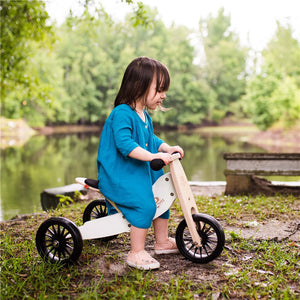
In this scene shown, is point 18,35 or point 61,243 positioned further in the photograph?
point 18,35

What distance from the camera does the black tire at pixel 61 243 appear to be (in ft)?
8.37

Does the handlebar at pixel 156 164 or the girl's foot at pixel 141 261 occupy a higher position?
the handlebar at pixel 156 164

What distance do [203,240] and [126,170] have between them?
0.74m

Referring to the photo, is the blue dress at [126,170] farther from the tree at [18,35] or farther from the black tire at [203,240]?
the tree at [18,35]

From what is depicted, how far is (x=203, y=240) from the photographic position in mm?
2615

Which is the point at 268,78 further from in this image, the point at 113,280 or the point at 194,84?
the point at 113,280

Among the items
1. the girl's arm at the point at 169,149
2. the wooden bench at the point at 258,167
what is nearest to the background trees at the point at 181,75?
the wooden bench at the point at 258,167

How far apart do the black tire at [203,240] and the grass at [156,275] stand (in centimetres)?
7

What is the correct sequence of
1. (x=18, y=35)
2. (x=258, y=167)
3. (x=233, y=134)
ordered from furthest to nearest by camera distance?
(x=233, y=134), (x=18, y=35), (x=258, y=167)

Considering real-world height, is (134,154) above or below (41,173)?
above

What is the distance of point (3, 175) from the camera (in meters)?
10.1

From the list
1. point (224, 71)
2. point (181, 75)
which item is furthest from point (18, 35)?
point (224, 71)

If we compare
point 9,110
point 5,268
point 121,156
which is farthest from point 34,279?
point 9,110

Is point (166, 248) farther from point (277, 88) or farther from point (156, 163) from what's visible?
point (277, 88)
